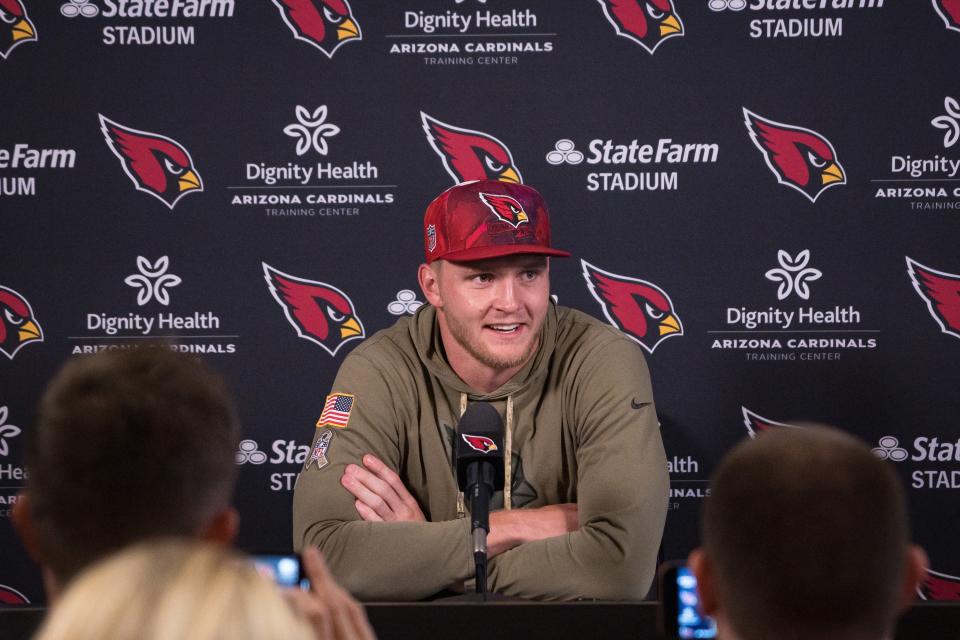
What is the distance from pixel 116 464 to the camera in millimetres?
954

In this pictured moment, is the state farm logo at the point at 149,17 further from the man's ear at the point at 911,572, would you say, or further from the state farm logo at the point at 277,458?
the man's ear at the point at 911,572

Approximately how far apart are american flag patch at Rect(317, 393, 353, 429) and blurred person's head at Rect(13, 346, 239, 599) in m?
1.55

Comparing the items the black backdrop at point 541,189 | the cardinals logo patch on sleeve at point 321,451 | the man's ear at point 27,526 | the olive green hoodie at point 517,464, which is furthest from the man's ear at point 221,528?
the black backdrop at point 541,189

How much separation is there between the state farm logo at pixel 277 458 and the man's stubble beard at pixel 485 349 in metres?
1.20

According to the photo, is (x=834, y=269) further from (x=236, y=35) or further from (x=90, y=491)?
(x=90, y=491)

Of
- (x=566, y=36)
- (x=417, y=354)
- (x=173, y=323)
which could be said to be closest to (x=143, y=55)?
(x=173, y=323)

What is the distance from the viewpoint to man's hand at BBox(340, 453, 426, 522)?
2.43 m

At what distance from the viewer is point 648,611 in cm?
157

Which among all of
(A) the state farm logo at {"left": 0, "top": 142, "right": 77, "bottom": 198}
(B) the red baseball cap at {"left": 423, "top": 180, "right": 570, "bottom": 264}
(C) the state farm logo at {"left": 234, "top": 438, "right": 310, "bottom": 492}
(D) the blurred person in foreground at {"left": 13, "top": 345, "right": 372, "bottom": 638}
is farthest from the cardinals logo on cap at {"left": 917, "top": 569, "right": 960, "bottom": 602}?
(A) the state farm logo at {"left": 0, "top": 142, "right": 77, "bottom": 198}

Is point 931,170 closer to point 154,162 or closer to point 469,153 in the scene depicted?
point 469,153

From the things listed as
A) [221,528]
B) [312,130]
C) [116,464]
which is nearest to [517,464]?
[312,130]

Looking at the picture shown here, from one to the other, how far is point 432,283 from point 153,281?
1.34 m

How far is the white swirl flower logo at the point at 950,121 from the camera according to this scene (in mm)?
3572

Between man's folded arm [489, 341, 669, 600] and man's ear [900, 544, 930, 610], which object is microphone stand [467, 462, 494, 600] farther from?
man's ear [900, 544, 930, 610]
